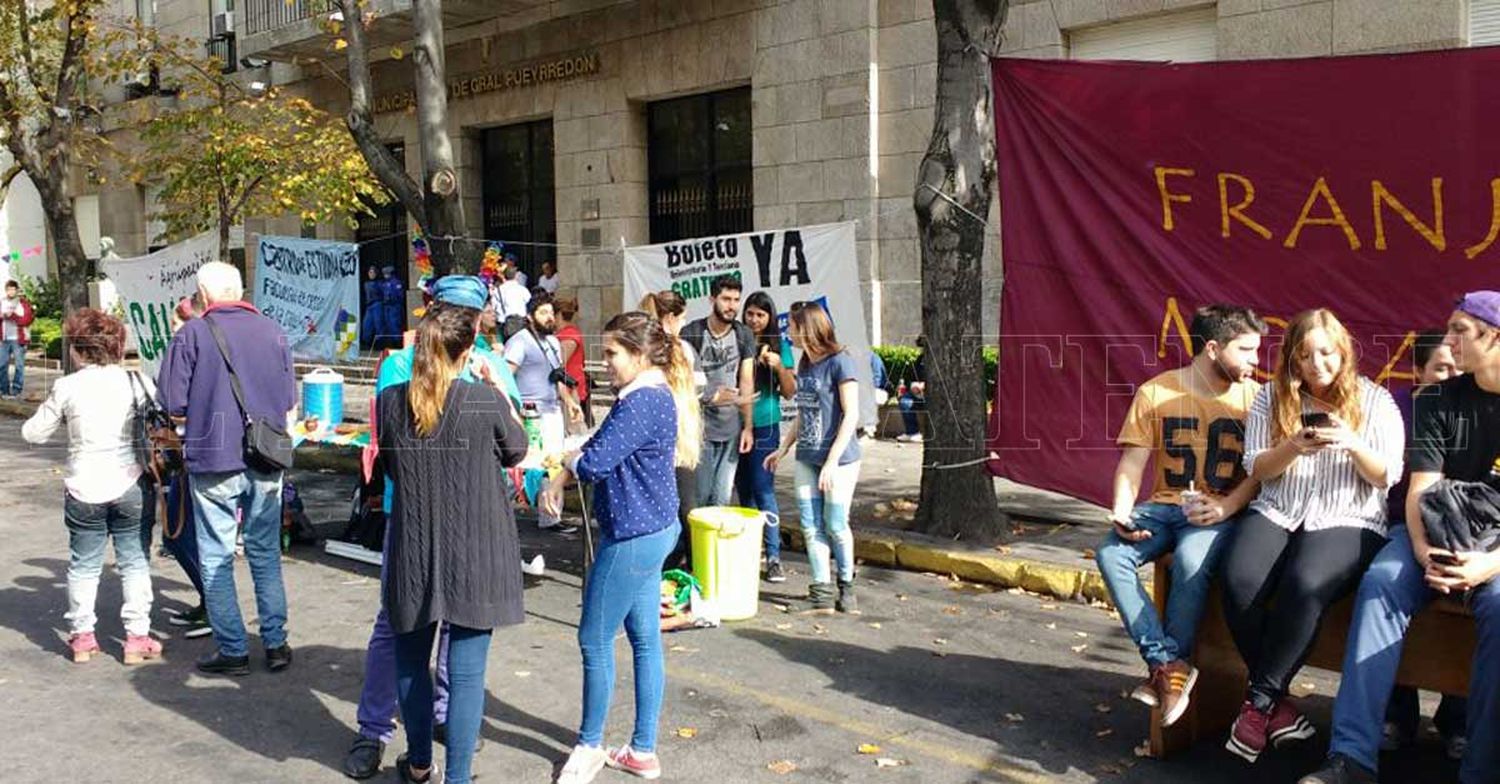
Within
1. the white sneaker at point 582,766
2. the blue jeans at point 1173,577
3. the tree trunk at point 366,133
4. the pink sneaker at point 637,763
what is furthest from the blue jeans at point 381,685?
the tree trunk at point 366,133

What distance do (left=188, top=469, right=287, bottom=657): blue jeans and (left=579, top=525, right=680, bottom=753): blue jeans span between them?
218 centimetres

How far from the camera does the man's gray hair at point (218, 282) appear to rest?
626 cm

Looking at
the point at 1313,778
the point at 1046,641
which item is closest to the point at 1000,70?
the point at 1046,641

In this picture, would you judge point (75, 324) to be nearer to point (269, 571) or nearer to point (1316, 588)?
point (269, 571)

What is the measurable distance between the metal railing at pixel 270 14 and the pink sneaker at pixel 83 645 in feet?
59.6

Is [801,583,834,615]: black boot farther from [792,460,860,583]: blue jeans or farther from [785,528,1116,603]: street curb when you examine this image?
[785,528,1116,603]: street curb

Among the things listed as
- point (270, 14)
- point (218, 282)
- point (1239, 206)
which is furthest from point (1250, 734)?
point (270, 14)

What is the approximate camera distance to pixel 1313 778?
4.41 meters

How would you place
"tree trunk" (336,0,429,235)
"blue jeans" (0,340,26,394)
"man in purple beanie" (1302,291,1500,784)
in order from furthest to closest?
"blue jeans" (0,340,26,394), "tree trunk" (336,0,429,235), "man in purple beanie" (1302,291,1500,784)

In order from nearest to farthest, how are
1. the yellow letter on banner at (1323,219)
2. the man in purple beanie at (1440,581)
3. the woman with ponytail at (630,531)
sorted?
1. the man in purple beanie at (1440,581)
2. the woman with ponytail at (630,531)
3. the yellow letter on banner at (1323,219)

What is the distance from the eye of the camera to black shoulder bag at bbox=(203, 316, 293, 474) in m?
6.13

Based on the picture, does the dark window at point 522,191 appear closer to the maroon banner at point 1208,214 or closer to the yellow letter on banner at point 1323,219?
the maroon banner at point 1208,214

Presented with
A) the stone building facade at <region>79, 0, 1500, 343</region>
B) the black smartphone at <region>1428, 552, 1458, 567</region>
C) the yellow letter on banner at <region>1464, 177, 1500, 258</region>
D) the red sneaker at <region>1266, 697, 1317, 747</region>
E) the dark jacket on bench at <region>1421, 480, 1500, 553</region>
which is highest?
the stone building facade at <region>79, 0, 1500, 343</region>

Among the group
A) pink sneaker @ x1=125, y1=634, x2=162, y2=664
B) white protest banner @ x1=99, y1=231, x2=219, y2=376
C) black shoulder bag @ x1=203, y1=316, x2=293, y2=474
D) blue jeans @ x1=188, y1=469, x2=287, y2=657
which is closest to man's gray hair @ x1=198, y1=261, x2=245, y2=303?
black shoulder bag @ x1=203, y1=316, x2=293, y2=474
